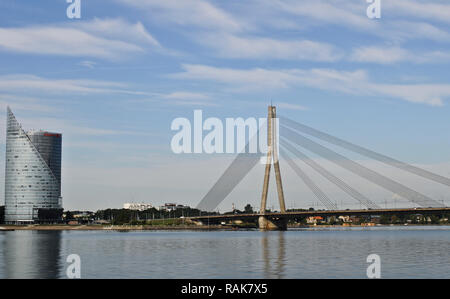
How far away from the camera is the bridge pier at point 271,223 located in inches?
5285

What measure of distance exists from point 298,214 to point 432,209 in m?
27.5

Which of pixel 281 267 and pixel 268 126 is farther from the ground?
pixel 268 126

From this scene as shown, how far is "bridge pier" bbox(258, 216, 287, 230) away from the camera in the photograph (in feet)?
440

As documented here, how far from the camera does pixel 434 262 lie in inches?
1826

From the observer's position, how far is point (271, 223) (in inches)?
5404
